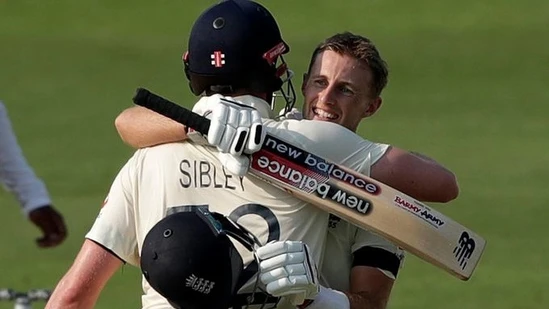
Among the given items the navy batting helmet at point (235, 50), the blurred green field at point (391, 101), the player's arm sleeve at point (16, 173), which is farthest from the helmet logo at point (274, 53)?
the blurred green field at point (391, 101)

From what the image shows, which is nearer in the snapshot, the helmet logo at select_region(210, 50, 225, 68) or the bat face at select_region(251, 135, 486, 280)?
the bat face at select_region(251, 135, 486, 280)

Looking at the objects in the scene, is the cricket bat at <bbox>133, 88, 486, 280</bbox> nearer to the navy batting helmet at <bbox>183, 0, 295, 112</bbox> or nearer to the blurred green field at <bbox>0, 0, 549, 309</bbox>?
the navy batting helmet at <bbox>183, 0, 295, 112</bbox>

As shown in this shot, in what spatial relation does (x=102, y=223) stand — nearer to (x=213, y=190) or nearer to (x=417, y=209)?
(x=213, y=190)

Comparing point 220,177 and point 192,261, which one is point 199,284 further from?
point 220,177

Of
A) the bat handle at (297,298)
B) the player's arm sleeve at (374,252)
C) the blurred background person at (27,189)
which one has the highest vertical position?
the player's arm sleeve at (374,252)

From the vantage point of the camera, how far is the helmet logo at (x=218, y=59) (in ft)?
16.0

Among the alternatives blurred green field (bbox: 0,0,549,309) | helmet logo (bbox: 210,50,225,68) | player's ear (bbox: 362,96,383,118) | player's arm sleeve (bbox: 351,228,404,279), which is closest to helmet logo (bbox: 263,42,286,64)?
helmet logo (bbox: 210,50,225,68)

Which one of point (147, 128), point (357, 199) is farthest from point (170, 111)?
point (357, 199)

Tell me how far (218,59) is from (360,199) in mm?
636

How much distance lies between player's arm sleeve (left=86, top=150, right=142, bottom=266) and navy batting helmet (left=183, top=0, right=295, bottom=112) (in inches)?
15.2

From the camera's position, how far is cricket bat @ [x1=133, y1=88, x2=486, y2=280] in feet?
15.5

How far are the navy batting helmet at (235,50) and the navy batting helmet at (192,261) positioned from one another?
2.21 ft

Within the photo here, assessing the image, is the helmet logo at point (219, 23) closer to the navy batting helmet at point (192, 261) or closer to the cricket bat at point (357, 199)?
the cricket bat at point (357, 199)

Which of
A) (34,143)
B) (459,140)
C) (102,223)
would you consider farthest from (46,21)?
(102,223)
